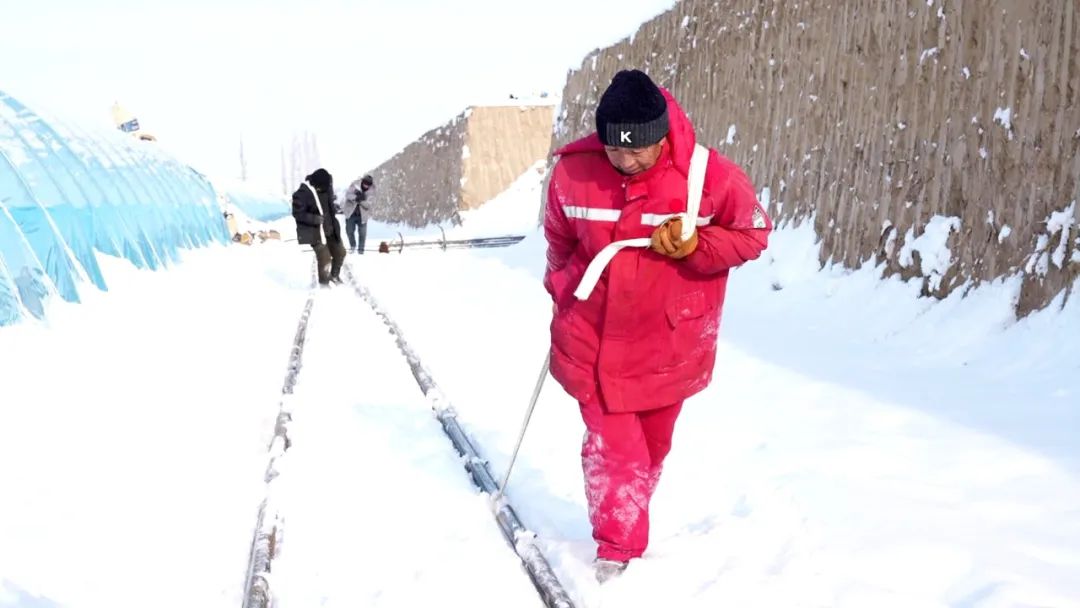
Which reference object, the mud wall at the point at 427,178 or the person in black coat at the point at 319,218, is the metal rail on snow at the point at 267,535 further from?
the mud wall at the point at 427,178

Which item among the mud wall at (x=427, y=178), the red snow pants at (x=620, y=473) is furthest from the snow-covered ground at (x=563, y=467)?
the mud wall at (x=427, y=178)

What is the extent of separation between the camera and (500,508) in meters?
3.78

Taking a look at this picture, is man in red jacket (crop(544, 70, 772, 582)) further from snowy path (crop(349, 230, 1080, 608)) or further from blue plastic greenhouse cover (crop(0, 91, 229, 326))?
blue plastic greenhouse cover (crop(0, 91, 229, 326))

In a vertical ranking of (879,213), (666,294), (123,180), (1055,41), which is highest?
(1055,41)

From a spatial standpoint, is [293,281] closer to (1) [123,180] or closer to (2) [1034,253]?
(1) [123,180]

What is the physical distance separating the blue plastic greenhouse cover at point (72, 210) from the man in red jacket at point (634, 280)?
6125 millimetres

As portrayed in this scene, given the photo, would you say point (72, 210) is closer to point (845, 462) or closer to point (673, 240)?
point (845, 462)

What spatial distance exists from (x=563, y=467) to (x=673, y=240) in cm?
211

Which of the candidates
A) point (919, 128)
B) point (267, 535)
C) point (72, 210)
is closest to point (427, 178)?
point (72, 210)

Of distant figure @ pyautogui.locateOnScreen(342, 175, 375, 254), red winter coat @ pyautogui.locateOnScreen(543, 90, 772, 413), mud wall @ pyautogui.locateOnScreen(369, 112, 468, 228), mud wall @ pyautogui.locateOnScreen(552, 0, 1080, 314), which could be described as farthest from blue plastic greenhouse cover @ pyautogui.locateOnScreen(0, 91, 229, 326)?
mud wall @ pyautogui.locateOnScreen(369, 112, 468, 228)

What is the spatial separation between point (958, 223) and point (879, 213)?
1.16 m

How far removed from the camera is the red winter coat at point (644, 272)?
9.43 ft

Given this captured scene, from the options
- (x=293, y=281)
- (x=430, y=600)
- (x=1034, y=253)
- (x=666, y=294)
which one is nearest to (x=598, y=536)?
(x=430, y=600)

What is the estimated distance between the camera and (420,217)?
4541 centimetres
